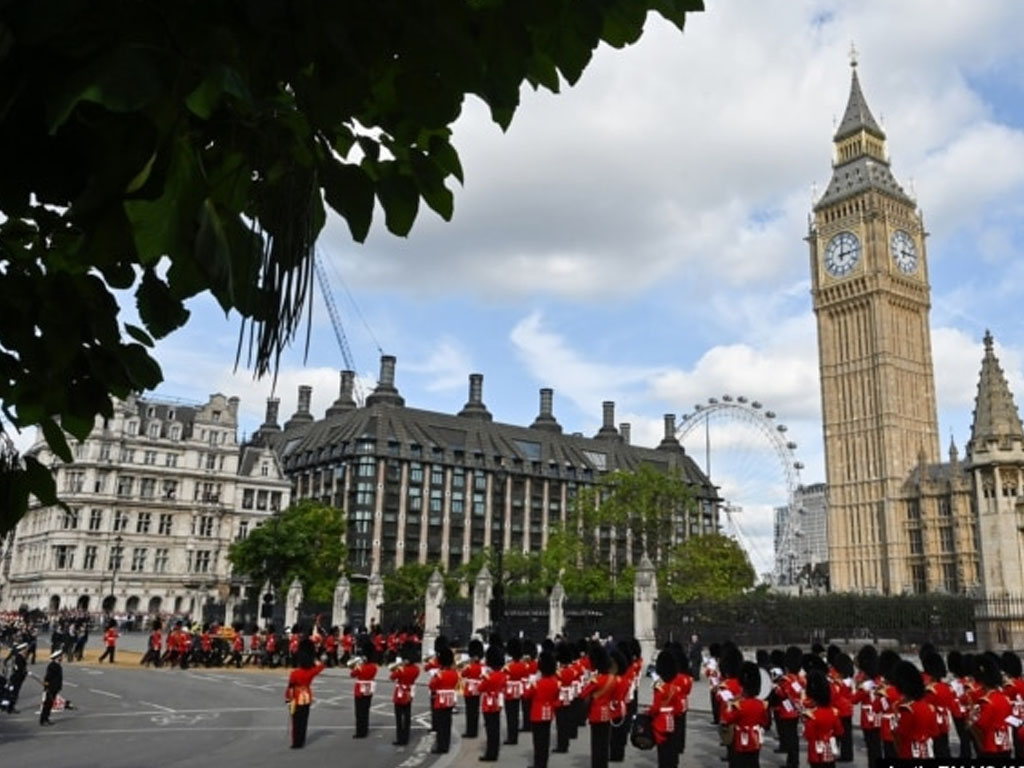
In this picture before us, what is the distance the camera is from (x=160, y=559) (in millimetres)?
76562

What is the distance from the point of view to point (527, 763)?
14.7 meters

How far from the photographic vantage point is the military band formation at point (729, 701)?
11.3m

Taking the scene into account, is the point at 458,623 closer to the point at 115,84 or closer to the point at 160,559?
the point at 160,559

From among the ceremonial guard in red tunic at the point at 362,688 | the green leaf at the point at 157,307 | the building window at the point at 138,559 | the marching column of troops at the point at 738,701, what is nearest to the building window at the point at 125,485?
the building window at the point at 138,559

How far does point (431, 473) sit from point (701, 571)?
162 feet

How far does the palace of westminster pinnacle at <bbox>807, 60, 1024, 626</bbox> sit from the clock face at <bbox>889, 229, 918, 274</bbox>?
0.15 m

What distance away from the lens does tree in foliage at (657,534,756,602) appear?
53.0 meters

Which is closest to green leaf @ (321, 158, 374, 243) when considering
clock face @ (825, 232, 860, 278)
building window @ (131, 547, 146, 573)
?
building window @ (131, 547, 146, 573)

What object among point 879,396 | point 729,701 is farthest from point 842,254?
point 729,701

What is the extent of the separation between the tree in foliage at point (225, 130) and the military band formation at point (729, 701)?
1029cm

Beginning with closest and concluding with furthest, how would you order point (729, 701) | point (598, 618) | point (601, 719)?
point (729, 701)
point (601, 719)
point (598, 618)

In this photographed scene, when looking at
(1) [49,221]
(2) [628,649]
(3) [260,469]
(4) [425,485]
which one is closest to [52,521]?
(3) [260,469]

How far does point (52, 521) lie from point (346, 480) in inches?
1208

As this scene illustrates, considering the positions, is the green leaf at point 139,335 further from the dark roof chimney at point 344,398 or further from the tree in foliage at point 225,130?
the dark roof chimney at point 344,398
